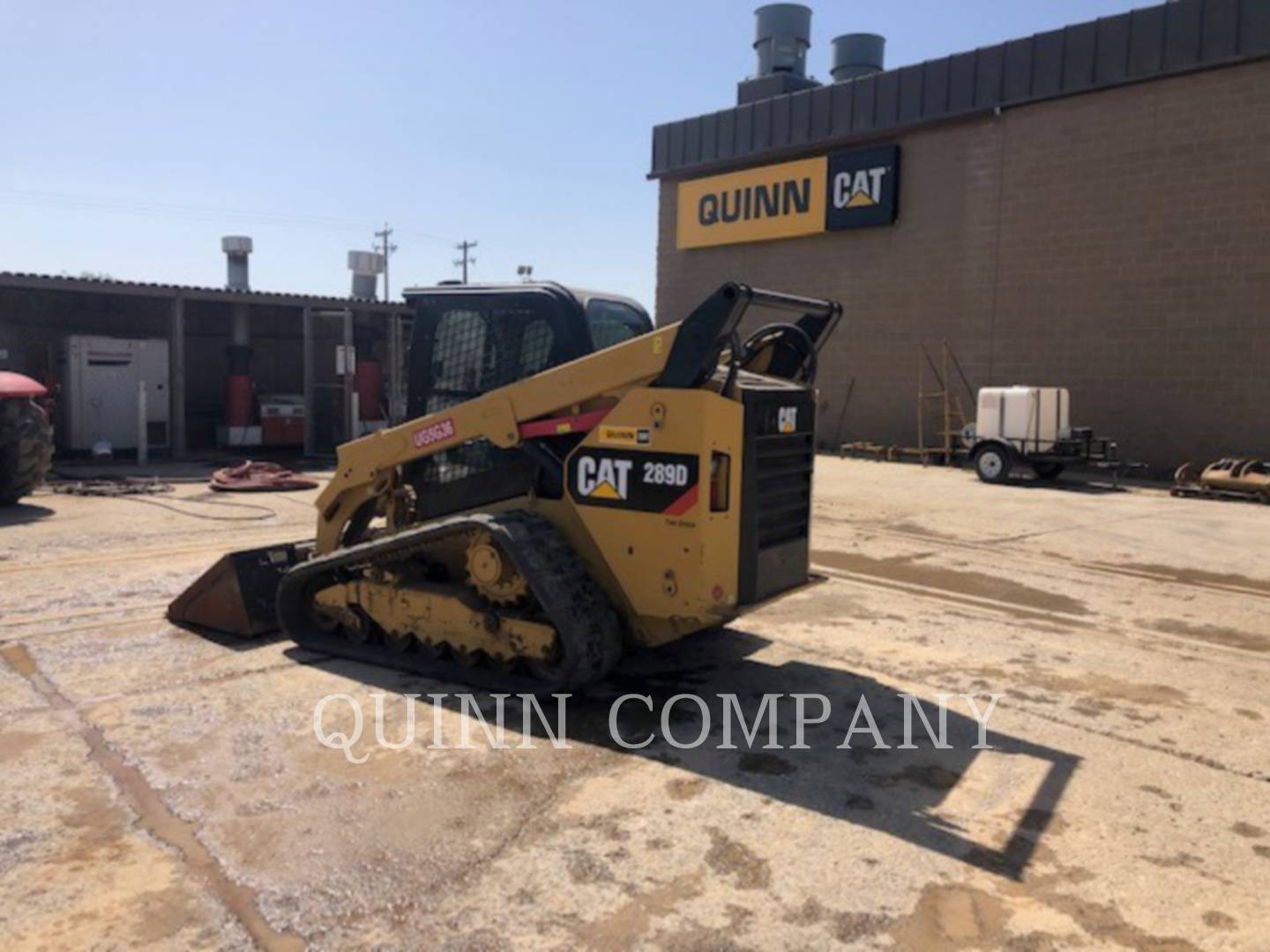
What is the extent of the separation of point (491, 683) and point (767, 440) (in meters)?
1.95

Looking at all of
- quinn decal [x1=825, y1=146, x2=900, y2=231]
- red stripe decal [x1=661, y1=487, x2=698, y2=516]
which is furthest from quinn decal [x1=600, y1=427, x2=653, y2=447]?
quinn decal [x1=825, y1=146, x2=900, y2=231]

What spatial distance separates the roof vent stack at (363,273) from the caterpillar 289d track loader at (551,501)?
1834cm

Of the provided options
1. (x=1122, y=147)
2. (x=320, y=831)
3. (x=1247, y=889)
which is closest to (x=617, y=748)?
(x=320, y=831)

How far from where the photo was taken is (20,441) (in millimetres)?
10969

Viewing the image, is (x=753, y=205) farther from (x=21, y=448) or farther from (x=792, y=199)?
(x=21, y=448)

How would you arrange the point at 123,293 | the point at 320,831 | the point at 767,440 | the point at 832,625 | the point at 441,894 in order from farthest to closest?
the point at 123,293, the point at 832,625, the point at 767,440, the point at 320,831, the point at 441,894

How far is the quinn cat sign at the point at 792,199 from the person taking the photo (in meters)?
21.0

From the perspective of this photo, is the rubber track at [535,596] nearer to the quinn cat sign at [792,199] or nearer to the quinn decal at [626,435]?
the quinn decal at [626,435]

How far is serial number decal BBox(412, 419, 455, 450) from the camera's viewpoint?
565cm

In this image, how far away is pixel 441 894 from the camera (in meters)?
3.22

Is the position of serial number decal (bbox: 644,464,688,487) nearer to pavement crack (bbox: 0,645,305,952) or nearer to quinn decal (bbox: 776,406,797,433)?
quinn decal (bbox: 776,406,797,433)

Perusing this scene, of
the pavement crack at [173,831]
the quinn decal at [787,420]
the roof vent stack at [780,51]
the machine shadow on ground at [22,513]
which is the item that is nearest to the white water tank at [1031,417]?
the roof vent stack at [780,51]

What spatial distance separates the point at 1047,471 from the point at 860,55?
36.7 feet

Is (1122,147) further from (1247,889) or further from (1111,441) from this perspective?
(1247,889)
